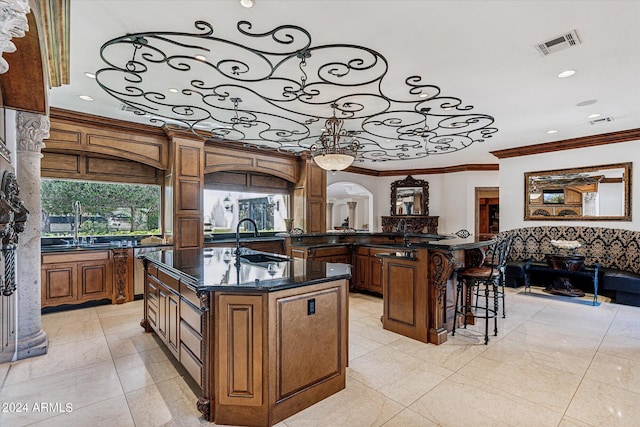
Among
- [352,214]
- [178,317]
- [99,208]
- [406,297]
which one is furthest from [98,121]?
[352,214]

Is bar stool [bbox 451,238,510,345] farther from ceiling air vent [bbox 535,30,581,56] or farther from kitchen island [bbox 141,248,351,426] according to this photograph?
ceiling air vent [bbox 535,30,581,56]

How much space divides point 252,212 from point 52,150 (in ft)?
12.1

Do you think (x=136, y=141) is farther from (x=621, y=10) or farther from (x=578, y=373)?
(x=578, y=373)

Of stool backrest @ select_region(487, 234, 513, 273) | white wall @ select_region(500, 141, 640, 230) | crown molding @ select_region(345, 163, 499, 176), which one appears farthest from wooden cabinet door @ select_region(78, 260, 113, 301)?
white wall @ select_region(500, 141, 640, 230)

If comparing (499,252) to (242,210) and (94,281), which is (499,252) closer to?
(242,210)

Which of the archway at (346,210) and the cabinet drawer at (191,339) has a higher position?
the archway at (346,210)

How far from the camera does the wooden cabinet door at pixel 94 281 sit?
14.6ft

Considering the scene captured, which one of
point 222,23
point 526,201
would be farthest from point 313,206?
point 222,23

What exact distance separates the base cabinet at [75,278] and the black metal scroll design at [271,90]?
7.55 feet

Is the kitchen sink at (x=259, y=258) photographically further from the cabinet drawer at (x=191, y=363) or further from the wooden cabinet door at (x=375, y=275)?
the wooden cabinet door at (x=375, y=275)

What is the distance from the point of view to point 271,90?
11.8 ft

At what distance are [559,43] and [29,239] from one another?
5.17 meters

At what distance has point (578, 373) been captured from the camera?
8.74ft

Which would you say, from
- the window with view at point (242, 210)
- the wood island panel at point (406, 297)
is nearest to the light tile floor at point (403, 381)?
the wood island panel at point (406, 297)
